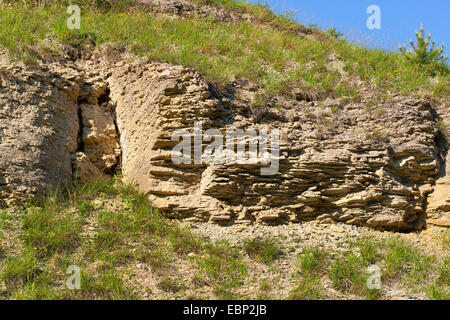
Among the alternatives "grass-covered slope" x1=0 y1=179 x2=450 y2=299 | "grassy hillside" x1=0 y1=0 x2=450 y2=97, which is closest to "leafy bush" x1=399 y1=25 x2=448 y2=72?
"grassy hillside" x1=0 y1=0 x2=450 y2=97

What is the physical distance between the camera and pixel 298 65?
30.9ft

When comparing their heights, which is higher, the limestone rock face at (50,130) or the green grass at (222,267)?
the limestone rock face at (50,130)

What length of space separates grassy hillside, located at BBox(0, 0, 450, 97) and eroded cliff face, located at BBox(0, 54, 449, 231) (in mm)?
675

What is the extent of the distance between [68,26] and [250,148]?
487 centimetres

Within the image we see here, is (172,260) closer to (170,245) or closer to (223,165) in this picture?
(170,245)

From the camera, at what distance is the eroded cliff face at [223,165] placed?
6.86 m

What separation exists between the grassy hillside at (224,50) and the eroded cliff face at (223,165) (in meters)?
0.68

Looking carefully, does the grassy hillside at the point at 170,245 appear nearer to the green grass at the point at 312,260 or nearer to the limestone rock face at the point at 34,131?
the green grass at the point at 312,260

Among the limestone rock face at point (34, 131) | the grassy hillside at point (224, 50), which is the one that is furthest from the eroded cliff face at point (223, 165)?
the grassy hillside at point (224, 50)

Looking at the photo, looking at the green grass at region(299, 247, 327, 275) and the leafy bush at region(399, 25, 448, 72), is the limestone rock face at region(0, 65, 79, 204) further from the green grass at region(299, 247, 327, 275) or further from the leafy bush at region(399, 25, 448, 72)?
the leafy bush at region(399, 25, 448, 72)

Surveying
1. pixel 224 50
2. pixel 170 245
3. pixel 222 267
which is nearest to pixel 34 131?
pixel 170 245

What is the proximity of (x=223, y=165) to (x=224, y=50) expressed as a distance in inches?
140

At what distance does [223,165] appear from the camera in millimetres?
6898

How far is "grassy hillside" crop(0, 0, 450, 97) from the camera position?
27.3 feet
